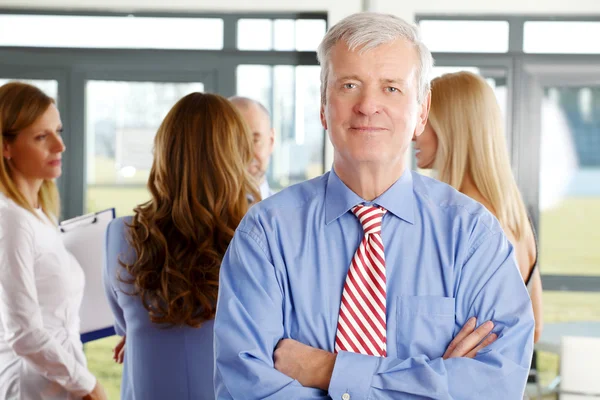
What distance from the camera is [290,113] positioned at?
5.68 metres

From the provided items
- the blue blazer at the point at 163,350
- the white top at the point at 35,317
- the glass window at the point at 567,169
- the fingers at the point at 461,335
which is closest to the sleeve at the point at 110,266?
the blue blazer at the point at 163,350

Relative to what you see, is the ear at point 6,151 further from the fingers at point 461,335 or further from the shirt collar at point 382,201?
the fingers at point 461,335

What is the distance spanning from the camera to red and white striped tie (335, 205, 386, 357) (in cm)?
153

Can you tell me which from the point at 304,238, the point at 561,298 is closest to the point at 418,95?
the point at 304,238

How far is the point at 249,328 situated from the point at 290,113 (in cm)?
425

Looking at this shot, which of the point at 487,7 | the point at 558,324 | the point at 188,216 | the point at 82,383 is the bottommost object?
the point at 558,324

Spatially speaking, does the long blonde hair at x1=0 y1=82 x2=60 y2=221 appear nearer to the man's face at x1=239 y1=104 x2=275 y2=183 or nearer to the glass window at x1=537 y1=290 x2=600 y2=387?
the man's face at x1=239 y1=104 x2=275 y2=183

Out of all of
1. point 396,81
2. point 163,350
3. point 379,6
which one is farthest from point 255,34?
point 396,81

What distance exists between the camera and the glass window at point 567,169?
561 centimetres

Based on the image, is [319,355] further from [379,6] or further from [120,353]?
[379,6]

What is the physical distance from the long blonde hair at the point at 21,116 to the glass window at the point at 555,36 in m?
3.77

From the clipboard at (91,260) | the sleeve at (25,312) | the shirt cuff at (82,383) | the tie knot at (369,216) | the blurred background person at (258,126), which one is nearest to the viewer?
the tie knot at (369,216)

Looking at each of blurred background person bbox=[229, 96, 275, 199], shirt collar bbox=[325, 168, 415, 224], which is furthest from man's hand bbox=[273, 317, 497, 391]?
blurred background person bbox=[229, 96, 275, 199]

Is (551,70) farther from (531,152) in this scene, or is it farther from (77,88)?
(77,88)
